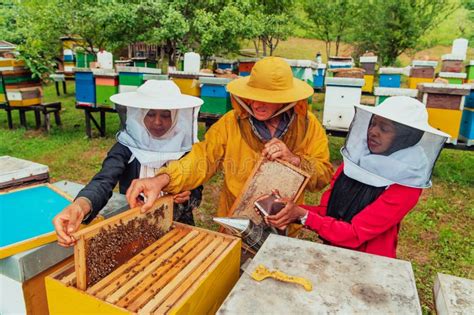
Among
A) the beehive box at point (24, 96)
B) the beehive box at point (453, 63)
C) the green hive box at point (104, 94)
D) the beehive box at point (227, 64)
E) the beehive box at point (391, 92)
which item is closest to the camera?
the beehive box at point (391, 92)

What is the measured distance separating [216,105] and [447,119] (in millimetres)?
3335

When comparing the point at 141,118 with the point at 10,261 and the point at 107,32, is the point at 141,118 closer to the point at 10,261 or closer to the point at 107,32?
the point at 10,261

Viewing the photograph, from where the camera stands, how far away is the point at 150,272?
3.90 ft

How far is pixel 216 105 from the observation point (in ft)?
20.0

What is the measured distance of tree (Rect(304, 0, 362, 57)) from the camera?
706 inches

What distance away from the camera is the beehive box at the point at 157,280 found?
1011 mm

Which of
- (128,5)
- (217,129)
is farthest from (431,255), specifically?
(128,5)

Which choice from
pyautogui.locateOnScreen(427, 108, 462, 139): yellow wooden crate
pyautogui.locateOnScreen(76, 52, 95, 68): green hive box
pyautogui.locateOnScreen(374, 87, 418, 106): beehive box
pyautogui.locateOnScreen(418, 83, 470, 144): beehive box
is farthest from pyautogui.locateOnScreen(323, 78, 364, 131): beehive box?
pyautogui.locateOnScreen(76, 52, 95, 68): green hive box

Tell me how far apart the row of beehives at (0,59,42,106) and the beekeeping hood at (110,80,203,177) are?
7.08 m

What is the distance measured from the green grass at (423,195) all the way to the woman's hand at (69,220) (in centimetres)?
306

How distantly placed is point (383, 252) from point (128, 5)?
28.2 feet

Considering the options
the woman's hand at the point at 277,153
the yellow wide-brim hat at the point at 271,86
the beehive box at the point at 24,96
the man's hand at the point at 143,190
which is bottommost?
the beehive box at the point at 24,96

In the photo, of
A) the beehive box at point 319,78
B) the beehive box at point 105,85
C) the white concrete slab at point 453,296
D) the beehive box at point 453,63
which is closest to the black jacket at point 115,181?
the white concrete slab at point 453,296

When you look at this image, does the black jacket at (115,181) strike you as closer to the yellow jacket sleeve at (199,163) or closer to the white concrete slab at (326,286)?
the yellow jacket sleeve at (199,163)
